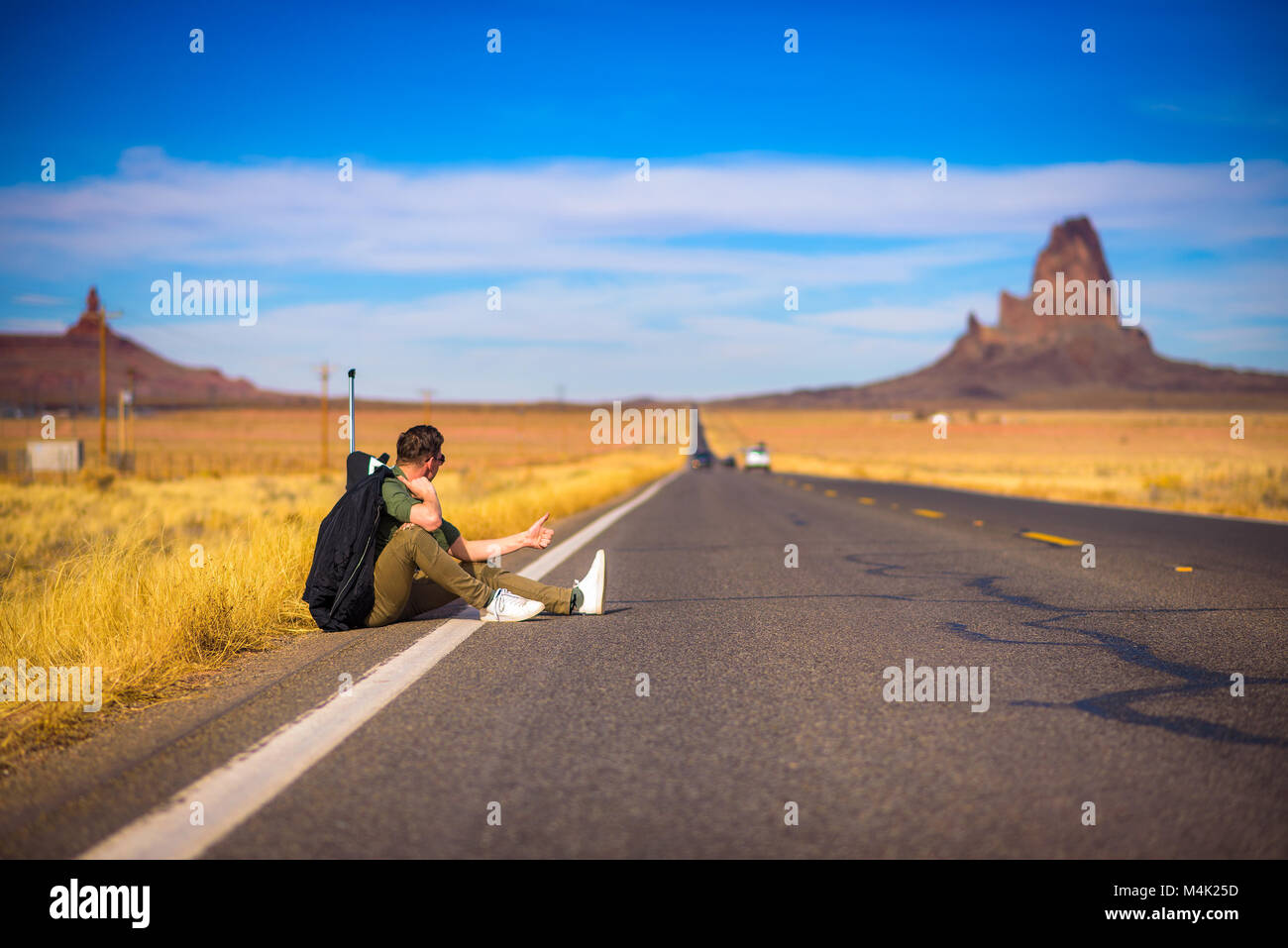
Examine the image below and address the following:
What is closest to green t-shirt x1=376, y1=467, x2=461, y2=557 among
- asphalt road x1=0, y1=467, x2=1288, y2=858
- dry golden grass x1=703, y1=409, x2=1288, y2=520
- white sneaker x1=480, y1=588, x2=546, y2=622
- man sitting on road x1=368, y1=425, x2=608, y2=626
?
man sitting on road x1=368, y1=425, x2=608, y2=626

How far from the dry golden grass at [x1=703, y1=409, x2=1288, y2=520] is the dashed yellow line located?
6.46m

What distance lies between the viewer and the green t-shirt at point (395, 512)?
6582mm

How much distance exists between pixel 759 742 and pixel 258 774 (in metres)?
2.01

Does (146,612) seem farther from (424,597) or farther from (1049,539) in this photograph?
(1049,539)

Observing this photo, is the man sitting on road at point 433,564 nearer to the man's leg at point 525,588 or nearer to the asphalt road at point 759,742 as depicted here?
the man's leg at point 525,588

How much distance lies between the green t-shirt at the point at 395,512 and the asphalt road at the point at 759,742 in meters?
0.67

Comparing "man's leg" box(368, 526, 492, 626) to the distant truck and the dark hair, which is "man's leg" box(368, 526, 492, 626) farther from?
the distant truck

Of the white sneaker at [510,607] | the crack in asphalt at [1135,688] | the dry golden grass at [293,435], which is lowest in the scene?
the crack in asphalt at [1135,688]

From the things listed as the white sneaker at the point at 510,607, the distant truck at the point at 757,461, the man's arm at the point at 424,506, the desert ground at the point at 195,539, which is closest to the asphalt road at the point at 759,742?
the white sneaker at the point at 510,607

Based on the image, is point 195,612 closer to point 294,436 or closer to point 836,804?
point 836,804

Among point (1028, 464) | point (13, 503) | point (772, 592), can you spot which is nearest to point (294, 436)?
point (1028, 464)

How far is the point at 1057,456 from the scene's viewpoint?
228 ft

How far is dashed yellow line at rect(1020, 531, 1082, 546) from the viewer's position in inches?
520
